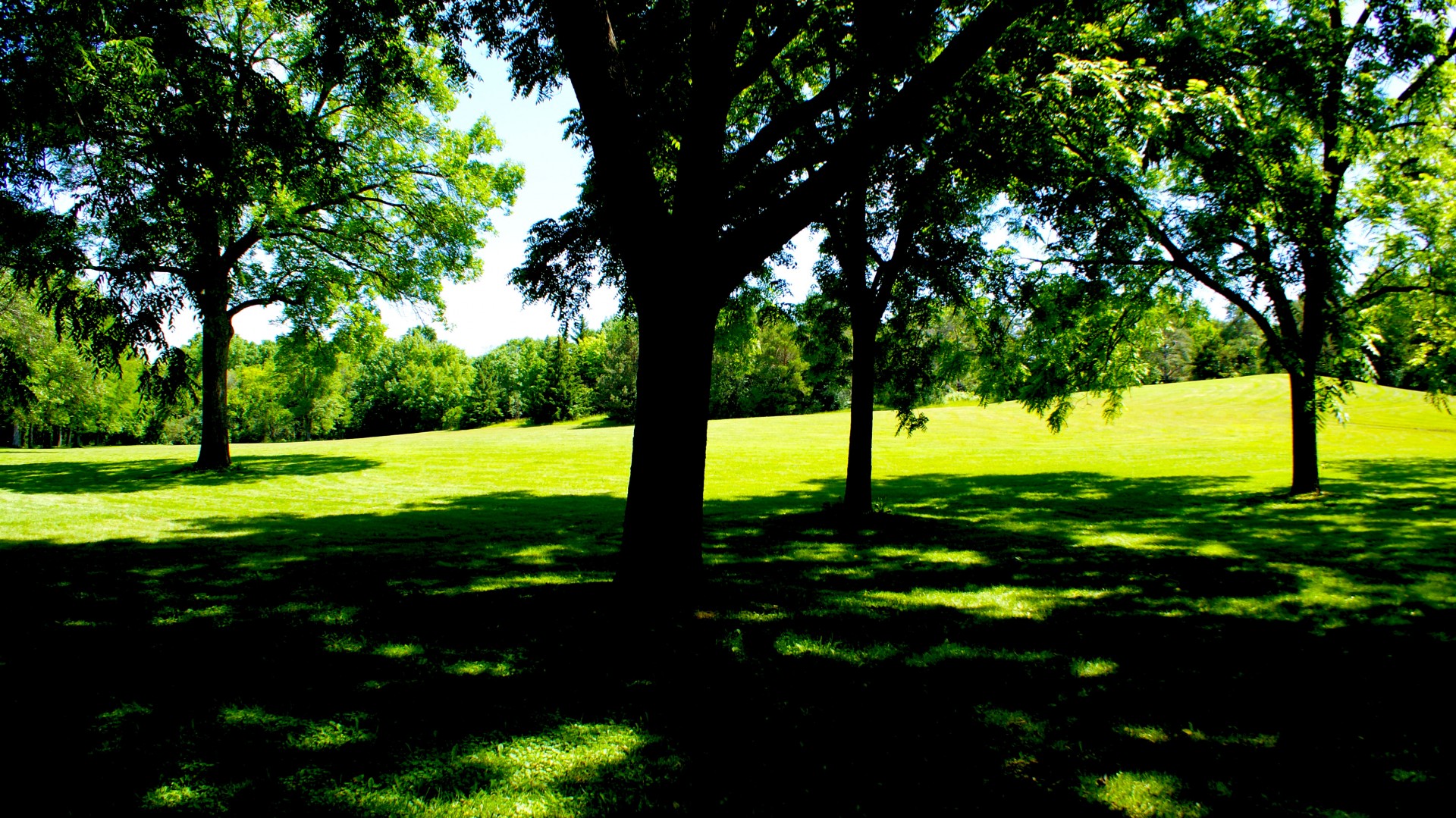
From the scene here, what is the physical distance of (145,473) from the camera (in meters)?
20.3

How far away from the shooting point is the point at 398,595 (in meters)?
6.84

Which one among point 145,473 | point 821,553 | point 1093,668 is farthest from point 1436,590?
point 145,473

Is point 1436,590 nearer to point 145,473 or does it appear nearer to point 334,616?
point 334,616

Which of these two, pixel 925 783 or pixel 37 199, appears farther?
pixel 37 199

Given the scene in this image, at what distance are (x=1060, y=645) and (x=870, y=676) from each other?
6.52 ft

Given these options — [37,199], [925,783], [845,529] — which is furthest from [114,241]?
[845,529]

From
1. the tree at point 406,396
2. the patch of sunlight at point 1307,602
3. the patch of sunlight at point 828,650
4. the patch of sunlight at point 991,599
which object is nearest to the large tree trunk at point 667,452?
the patch of sunlight at point 828,650

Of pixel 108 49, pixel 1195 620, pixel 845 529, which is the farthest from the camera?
pixel 845 529

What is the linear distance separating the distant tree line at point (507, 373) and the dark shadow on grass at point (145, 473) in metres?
2.26

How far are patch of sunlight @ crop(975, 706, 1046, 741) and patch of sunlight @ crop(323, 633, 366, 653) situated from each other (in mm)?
4764

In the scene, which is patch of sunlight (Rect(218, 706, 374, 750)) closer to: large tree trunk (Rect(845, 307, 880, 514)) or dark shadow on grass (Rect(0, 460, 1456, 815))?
dark shadow on grass (Rect(0, 460, 1456, 815))

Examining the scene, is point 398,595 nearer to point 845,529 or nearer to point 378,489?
point 845,529

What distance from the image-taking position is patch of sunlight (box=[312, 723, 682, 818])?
3223 millimetres

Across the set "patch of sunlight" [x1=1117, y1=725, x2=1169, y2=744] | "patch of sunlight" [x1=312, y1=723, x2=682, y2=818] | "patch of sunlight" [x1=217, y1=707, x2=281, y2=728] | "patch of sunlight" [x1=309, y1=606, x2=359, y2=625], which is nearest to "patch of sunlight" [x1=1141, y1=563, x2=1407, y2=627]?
"patch of sunlight" [x1=1117, y1=725, x2=1169, y2=744]
